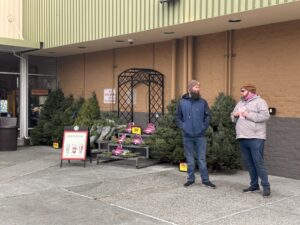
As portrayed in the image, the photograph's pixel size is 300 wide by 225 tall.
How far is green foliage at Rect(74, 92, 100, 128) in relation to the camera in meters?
12.9

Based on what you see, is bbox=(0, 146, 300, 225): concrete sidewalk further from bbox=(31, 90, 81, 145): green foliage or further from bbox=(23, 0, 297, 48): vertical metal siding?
bbox=(31, 90, 81, 145): green foliage

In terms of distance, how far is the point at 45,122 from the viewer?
1424 cm

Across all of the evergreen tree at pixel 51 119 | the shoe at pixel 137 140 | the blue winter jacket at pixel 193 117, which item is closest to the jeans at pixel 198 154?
the blue winter jacket at pixel 193 117

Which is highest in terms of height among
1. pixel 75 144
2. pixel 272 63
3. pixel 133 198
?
pixel 272 63

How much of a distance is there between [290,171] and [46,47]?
8216 millimetres

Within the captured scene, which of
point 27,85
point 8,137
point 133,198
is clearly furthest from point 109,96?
point 133,198

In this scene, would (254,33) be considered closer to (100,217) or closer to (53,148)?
(100,217)

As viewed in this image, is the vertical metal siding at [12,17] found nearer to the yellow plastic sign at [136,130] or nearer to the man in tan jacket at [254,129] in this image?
the yellow plastic sign at [136,130]

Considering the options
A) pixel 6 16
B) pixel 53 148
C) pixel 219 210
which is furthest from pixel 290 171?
pixel 6 16

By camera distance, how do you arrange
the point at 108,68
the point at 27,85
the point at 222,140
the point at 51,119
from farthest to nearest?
the point at 27,85 < the point at 51,119 < the point at 108,68 < the point at 222,140

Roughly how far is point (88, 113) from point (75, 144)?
115 inches

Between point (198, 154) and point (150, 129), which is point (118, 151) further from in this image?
point (198, 154)

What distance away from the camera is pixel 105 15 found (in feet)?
36.0

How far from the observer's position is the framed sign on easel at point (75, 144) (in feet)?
33.3
